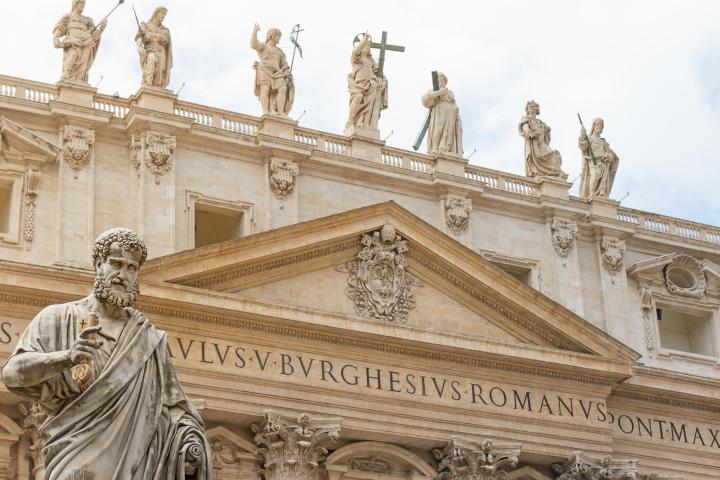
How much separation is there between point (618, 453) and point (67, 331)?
22.2 meters

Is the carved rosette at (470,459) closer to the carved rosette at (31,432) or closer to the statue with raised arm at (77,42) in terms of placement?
the carved rosette at (31,432)

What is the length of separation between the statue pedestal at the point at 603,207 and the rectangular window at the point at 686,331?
211 centimetres

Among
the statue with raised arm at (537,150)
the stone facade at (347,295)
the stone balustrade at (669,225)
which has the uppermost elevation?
the statue with raised arm at (537,150)

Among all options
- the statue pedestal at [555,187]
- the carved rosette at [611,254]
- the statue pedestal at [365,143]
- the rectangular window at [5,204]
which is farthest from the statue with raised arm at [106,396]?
the carved rosette at [611,254]

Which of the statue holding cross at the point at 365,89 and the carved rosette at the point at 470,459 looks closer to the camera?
the carved rosette at the point at 470,459

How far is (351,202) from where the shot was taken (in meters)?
28.5

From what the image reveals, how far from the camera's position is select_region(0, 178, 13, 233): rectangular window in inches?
1005

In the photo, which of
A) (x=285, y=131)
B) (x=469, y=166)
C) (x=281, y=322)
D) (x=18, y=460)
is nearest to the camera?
(x=18, y=460)

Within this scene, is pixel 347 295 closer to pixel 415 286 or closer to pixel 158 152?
pixel 415 286

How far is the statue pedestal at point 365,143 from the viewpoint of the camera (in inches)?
1133

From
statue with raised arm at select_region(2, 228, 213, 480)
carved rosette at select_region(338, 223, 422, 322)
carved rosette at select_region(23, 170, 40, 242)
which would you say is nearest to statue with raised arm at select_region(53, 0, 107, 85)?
carved rosette at select_region(23, 170, 40, 242)

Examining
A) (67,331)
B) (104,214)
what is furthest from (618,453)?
(67,331)

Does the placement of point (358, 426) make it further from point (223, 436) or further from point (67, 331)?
point (67, 331)

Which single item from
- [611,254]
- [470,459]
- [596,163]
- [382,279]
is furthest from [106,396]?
[596,163]
